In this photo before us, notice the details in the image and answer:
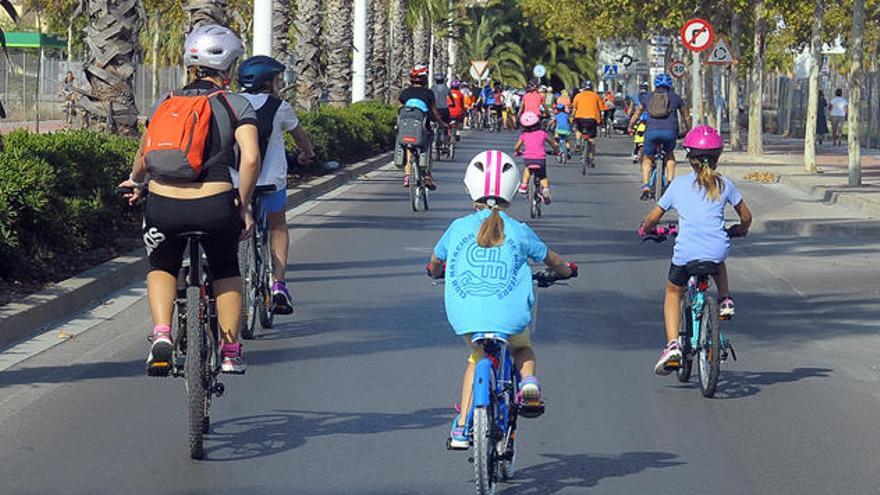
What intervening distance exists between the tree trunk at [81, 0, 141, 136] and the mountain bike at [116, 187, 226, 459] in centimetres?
1131

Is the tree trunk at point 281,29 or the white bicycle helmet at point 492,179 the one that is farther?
the tree trunk at point 281,29

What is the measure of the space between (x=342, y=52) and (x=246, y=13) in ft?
115

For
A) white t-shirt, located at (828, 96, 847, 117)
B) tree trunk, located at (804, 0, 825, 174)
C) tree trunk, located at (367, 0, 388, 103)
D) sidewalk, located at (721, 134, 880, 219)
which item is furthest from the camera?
white t-shirt, located at (828, 96, 847, 117)

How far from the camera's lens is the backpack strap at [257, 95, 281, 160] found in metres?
11.4

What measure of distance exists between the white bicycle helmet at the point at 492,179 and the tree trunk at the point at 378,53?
152 ft

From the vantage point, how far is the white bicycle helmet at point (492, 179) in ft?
24.0

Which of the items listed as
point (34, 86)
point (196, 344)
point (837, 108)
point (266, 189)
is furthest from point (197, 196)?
point (837, 108)

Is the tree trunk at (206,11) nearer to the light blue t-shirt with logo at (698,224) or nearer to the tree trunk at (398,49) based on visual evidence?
the light blue t-shirt with logo at (698,224)

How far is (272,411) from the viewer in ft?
29.9

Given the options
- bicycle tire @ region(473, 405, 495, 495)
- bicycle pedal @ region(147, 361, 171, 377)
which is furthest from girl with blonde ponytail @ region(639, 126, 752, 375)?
bicycle tire @ region(473, 405, 495, 495)

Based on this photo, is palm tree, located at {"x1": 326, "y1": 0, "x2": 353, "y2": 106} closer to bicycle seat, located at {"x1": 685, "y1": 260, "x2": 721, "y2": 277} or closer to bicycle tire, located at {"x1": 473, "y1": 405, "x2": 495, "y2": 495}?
bicycle seat, located at {"x1": 685, "y1": 260, "x2": 721, "y2": 277}

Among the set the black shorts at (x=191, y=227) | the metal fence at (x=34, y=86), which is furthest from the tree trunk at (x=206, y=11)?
the metal fence at (x=34, y=86)

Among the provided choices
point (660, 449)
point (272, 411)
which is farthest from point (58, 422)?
point (660, 449)

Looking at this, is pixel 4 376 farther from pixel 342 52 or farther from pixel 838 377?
pixel 342 52
